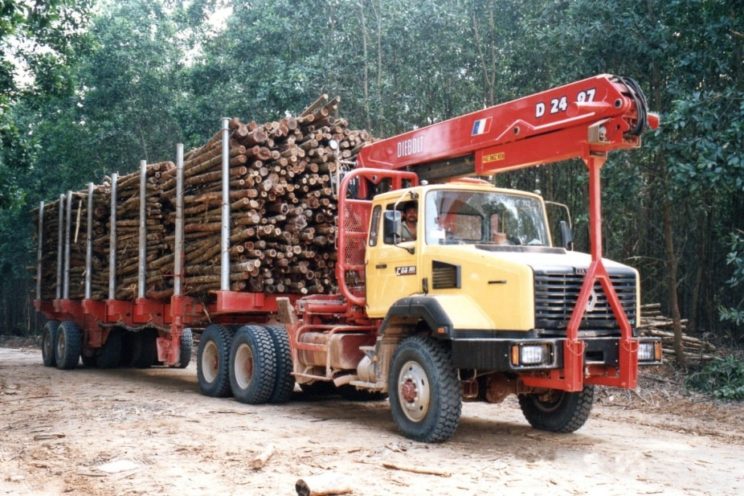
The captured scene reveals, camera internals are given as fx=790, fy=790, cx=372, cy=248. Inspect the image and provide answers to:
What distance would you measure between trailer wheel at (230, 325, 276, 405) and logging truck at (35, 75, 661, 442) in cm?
3

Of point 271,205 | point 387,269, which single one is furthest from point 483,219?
point 271,205

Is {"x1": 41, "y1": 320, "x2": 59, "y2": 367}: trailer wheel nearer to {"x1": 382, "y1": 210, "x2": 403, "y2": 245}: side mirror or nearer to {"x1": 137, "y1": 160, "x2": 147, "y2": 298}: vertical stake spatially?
{"x1": 137, "y1": 160, "x2": 147, "y2": 298}: vertical stake

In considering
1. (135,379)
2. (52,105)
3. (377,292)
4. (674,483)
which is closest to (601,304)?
(674,483)

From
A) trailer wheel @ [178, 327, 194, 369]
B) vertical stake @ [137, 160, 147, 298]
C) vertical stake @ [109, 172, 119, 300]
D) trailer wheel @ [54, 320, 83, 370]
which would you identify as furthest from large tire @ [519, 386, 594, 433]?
trailer wheel @ [54, 320, 83, 370]

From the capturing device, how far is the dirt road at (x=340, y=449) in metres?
6.27

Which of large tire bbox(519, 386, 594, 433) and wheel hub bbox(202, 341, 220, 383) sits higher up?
wheel hub bbox(202, 341, 220, 383)

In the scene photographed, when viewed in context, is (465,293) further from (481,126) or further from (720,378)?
(720,378)

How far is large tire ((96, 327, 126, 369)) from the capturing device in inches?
675

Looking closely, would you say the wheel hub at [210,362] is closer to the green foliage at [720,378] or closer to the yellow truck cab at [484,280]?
the yellow truck cab at [484,280]

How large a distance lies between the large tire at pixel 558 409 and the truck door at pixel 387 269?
1851 millimetres

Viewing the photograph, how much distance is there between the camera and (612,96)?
24.4 feet

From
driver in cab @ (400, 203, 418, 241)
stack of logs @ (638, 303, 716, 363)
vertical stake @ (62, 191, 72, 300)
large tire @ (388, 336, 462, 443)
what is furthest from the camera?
vertical stake @ (62, 191, 72, 300)

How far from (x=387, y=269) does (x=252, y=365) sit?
10.3 ft

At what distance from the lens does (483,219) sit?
28.9 ft
